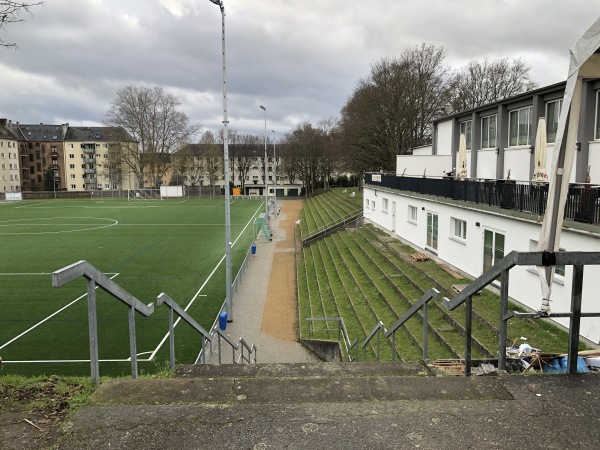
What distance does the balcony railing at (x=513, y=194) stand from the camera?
1044cm

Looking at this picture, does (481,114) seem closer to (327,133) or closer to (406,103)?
(406,103)

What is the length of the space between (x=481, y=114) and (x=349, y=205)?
93.8 feet

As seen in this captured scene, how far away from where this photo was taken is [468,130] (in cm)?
2589

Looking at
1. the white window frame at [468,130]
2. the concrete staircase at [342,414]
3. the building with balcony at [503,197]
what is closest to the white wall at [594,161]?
the building with balcony at [503,197]

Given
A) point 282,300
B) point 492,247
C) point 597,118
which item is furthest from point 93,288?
point 282,300

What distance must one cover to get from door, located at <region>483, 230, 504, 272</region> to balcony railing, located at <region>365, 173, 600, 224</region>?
979mm

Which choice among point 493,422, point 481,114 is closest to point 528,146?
point 481,114

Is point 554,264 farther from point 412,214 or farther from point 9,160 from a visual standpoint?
point 9,160

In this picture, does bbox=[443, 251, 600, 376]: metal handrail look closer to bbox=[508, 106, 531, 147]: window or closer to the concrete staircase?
the concrete staircase

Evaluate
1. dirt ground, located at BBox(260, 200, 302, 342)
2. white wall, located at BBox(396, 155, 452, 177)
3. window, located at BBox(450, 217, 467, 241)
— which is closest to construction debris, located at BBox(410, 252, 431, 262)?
window, located at BBox(450, 217, 467, 241)

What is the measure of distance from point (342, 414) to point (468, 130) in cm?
2520

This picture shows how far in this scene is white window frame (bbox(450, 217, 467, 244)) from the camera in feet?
58.7

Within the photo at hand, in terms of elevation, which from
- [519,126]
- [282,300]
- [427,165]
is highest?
[519,126]

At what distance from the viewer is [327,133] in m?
101
